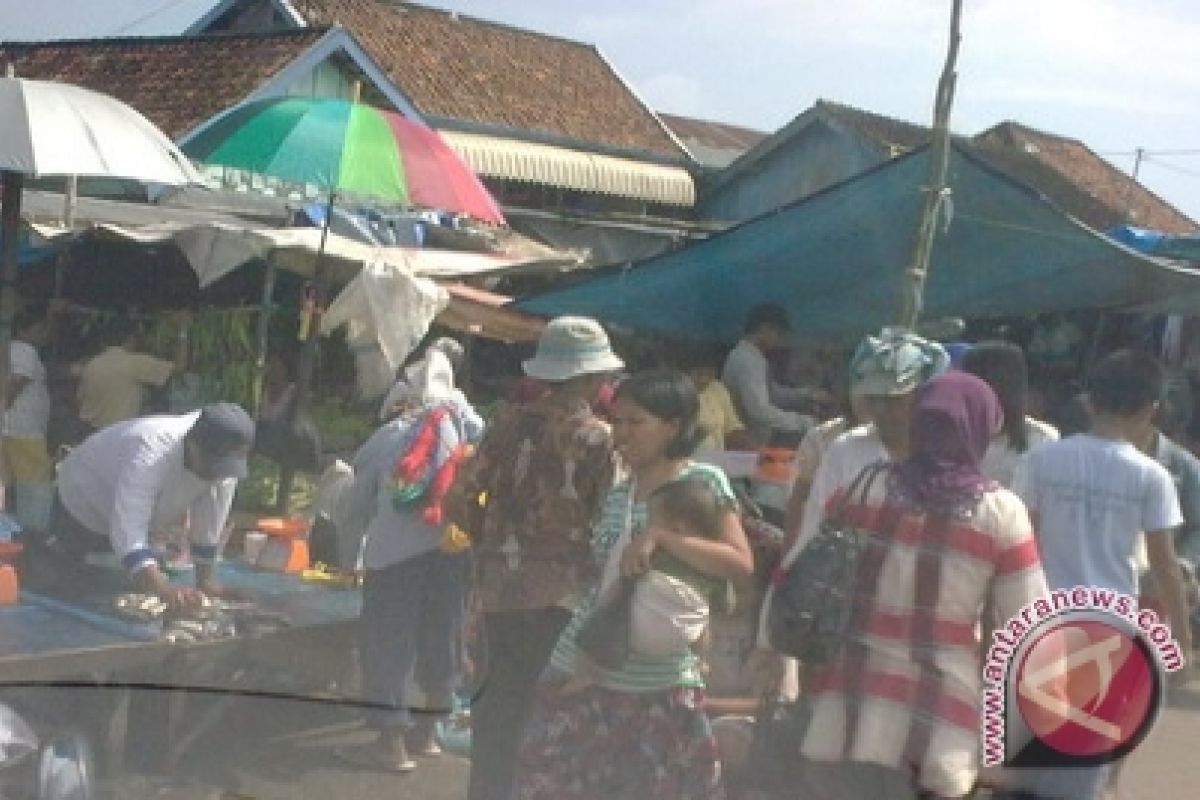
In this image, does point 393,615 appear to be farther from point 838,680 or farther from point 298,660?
point 838,680

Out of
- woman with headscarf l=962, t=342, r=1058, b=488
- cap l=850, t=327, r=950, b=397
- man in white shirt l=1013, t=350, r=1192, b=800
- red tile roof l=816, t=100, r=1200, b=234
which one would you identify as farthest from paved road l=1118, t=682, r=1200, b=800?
red tile roof l=816, t=100, r=1200, b=234

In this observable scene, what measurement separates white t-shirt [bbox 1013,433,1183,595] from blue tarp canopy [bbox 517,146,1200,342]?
116cm

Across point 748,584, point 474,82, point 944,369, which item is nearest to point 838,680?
point 748,584

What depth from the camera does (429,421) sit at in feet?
16.9

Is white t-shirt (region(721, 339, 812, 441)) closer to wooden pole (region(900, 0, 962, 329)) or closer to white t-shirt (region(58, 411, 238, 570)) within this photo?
wooden pole (region(900, 0, 962, 329))

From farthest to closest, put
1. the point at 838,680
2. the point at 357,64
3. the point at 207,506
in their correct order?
the point at 357,64, the point at 207,506, the point at 838,680

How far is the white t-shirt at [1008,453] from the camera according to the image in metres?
3.42

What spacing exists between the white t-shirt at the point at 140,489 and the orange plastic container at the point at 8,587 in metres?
0.27

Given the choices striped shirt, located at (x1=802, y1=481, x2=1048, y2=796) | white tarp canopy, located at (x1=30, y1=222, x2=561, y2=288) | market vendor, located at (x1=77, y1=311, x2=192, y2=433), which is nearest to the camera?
striped shirt, located at (x1=802, y1=481, x2=1048, y2=796)

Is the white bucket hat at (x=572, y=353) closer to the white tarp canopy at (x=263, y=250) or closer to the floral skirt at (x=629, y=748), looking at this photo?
the floral skirt at (x=629, y=748)

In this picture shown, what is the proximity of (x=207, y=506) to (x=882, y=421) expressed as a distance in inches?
101

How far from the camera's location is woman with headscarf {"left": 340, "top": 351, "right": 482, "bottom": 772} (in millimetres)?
5000

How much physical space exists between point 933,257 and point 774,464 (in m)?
0.82

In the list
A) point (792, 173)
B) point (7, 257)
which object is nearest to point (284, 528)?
point (7, 257)
